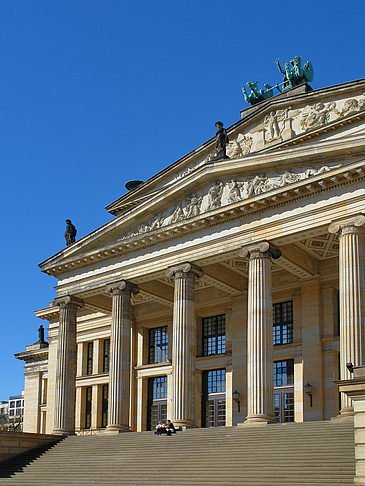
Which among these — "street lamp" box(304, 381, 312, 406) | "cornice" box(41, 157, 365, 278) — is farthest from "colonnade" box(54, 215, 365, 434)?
"street lamp" box(304, 381, 312, 406)

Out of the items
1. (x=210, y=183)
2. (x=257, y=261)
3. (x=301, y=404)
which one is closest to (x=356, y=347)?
(x=257, y=261)

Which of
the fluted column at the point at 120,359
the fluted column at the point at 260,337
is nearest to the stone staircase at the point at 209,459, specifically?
the fluted column at the point at 260,337

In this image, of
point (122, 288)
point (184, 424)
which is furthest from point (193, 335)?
point (122, 288)

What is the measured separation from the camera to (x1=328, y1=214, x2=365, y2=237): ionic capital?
102 feet

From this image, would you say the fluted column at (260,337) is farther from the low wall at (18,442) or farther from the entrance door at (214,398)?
the low wall at (18,442)

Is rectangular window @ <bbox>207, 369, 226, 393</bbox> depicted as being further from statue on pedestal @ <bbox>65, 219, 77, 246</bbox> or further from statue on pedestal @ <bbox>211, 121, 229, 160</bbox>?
statue on pedestal @ <bbox>211, 121, 229, 160</bbox>

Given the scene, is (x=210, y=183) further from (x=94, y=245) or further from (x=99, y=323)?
(x=99, y=323)

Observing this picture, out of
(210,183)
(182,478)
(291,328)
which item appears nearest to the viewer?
(182,478)

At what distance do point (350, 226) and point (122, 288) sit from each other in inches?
568

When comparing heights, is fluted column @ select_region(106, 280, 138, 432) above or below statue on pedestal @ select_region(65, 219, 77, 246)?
below

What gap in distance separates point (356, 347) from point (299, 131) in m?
15.7

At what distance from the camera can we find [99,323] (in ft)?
166

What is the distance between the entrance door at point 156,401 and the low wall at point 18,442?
8285mm

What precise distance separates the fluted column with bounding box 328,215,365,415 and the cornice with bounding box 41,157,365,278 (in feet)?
6.19
